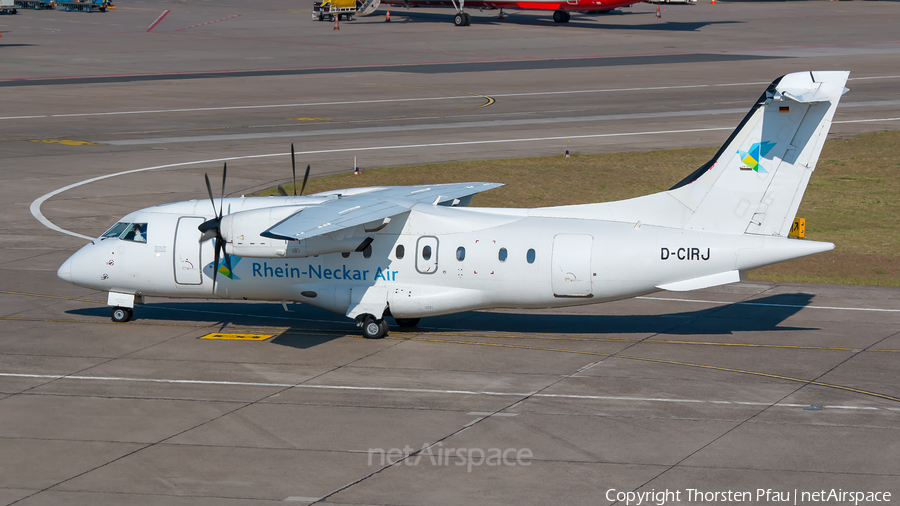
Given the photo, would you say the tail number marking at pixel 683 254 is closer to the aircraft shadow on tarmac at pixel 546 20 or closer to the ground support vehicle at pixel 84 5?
the aircraft shadow on tarmac at pixel 546 20

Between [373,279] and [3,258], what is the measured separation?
52.3 ft

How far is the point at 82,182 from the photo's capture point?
44.5 m

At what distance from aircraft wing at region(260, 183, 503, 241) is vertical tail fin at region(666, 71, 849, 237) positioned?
6.50 meters

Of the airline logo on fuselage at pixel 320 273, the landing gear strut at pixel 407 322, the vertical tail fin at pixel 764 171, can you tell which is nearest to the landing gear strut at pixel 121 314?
the airline logo on fuselage at pixel 320 273

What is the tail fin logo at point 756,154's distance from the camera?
23422mm

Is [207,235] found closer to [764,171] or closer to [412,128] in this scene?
[764,171]

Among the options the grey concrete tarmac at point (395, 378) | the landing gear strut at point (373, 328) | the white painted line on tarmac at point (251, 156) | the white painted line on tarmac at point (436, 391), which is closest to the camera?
the grey concrete tarmac at point (395, 378)

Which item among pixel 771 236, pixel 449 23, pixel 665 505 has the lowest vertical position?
pixel 665 505

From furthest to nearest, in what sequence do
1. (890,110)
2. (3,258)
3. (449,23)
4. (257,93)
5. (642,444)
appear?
(449,23) → (257,93) → (890,110) → (3,258) → (642,444)

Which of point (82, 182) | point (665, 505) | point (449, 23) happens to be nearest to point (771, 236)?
point (665, 505)

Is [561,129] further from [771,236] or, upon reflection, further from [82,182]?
[771,236]

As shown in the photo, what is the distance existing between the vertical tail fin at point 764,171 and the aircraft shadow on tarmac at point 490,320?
13.7 feet

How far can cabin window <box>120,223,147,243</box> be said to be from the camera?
26.5 meters

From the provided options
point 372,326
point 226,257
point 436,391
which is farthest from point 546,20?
point 436,391
